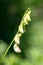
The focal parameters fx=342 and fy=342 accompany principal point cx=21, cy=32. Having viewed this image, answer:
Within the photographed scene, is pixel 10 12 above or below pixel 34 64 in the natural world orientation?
above

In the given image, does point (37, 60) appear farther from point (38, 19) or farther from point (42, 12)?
point (42, 12)

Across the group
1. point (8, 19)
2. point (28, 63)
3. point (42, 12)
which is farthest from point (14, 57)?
point (42, 12)

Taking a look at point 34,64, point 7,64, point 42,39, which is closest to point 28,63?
point 34,64

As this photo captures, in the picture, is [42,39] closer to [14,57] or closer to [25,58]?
[25,58]

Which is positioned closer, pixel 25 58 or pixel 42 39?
pixel 25 58

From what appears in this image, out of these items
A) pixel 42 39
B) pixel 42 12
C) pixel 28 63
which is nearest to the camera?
pixel 28 63

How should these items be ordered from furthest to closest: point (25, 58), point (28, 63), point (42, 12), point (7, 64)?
point (42, 12), point (25, 58), point (28, 63), point (7, 64)
